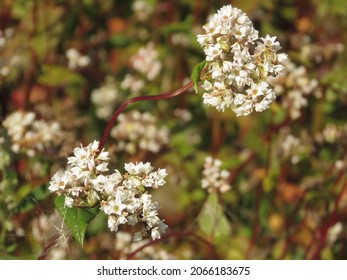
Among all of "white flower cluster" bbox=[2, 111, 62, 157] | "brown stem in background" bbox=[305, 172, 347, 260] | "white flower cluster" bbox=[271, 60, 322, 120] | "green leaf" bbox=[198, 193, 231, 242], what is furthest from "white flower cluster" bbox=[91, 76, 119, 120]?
"brown stem in background" bbox=[305, 172, 347, 260]

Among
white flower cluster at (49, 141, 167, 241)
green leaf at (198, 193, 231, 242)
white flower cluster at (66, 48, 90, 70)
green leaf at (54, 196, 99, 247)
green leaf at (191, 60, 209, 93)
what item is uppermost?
green leaf at (191, 60, 209, 93)

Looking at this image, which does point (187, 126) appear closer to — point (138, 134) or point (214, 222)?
point (138, 134)

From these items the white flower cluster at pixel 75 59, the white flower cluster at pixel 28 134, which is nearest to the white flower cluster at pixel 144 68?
the white flower cluster at pixel 75 59

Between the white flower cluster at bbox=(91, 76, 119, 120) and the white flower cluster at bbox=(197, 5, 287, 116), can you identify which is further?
the white flower cluster at bbox=(91, 76, 119, 120)

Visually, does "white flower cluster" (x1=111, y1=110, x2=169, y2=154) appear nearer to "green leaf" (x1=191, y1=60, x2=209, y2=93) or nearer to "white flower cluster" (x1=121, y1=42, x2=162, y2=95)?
"white flower cluster" (x1=121, y1=42, x2=162, y2=95)

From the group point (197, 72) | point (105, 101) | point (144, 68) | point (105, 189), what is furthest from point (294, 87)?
point (105, 189)
